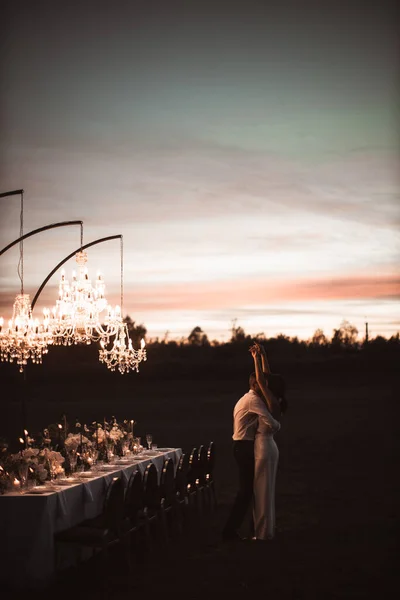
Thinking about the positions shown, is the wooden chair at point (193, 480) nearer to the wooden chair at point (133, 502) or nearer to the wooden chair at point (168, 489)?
the wooden chair at point (168, 489)

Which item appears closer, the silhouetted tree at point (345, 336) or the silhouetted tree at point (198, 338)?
the silhouetted tree at point (345, 336)

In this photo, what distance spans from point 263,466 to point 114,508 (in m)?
1.95

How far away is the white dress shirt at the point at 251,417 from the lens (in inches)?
365

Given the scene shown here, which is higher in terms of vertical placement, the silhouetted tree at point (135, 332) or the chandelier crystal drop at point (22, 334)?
the silhouetted tree at point (135, 332)

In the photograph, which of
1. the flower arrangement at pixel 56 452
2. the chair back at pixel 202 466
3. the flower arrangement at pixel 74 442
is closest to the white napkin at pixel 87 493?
the flower arrangement at pixel 56 452

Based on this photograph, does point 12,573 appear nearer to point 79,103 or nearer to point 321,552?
point 321,552

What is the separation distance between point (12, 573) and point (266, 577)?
2111mm

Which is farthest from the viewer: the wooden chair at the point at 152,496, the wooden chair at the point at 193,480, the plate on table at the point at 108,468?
the wooden chair at the point at 193,480

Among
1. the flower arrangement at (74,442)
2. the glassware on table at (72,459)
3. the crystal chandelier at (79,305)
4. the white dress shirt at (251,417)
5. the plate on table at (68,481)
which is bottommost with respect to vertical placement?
the plate on table at (68,481)

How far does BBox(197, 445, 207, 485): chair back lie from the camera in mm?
11586

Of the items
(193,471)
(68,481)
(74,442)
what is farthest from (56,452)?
(193,471)

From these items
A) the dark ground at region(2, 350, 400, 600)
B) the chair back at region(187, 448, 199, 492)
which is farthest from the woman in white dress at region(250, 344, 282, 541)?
the chair back at region(187, 448, 199, 492)

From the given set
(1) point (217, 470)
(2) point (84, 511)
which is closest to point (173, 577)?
(2) point (84, 511)

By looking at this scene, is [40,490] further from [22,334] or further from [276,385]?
[22,334]
